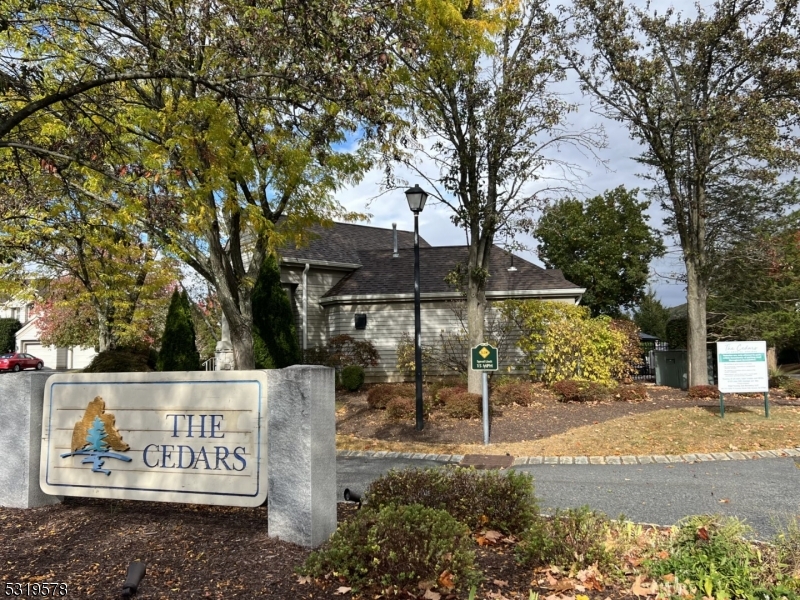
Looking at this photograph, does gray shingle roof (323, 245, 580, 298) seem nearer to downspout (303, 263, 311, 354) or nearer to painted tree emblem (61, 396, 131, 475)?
downspout (303, 263, 311, 354)

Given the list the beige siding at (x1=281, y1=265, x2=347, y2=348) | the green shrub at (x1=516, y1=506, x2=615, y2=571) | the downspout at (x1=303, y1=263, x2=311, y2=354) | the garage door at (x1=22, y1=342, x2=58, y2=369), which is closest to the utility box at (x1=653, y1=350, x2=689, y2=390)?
the beige siding at (x1=281, y1=265, x2=347, y2=348)

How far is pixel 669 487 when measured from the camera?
655cm

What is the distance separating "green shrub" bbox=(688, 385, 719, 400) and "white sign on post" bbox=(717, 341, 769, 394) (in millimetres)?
3345

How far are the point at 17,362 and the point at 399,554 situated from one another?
41.5 metres

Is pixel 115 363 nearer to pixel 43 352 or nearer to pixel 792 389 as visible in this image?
pixel 792 389

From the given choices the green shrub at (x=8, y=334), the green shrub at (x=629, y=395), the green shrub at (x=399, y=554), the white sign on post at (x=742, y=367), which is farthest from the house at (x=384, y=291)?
the green shrub at (x=8, y=334)

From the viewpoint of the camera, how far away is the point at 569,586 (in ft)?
11.0

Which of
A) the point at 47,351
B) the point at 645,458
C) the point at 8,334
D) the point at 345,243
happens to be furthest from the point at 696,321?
the point at 8,334

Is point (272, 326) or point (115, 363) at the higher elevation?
point (272, 326)

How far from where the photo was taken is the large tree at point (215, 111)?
5883 millimetres

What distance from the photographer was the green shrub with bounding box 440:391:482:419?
12086 millimetres

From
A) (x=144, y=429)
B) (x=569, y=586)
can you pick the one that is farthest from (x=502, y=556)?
(x=144, y=429)

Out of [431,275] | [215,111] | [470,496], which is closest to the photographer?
[470,496]

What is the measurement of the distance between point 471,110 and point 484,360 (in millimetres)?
5838
